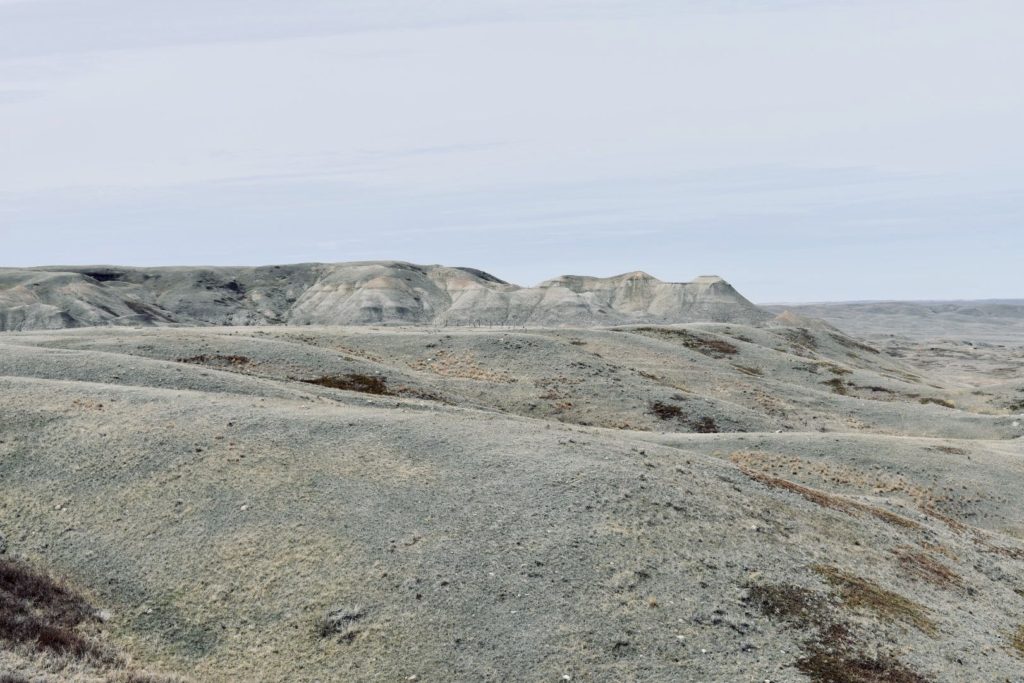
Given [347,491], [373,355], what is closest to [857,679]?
[347,491]

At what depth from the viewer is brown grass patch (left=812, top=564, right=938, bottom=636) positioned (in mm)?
27859

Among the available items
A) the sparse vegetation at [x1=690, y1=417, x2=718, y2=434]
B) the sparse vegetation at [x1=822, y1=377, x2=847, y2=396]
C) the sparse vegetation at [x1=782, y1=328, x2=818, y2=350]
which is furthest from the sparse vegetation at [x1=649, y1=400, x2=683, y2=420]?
the sparse vegetation at [x1=782, y1=328, x2=818, y2=350]

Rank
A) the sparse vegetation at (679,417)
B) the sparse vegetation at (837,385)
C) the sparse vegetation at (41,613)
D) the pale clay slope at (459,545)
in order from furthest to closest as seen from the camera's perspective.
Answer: the sparse vegetation at (837,385), the sparse vegetation at (679,417), the pale clay slope at (459,545), the sparse vegetation at (41,613)

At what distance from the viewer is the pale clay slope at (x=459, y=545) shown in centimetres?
2470

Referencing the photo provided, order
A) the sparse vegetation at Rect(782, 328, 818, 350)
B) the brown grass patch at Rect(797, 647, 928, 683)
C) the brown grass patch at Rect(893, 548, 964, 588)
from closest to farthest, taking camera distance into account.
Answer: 1. the brown grass patch at Rect(797, 647, 928, 683)
2. the brown grass patch at Rect(893, 548, 964, 588)
3. the sparse vegetation at Rect(782, 328, 818, 350)

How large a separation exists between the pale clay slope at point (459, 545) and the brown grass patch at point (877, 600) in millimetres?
122

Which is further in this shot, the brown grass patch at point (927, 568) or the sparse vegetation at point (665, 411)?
the sparse vegetation at point (665, 411)

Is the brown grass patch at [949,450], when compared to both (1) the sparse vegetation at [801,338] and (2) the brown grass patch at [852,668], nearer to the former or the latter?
(2) the brown grass patch at [852,668]

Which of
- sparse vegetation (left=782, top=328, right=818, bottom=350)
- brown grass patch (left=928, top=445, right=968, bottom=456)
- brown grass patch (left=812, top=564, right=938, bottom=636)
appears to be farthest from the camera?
sparse vegetation (left=782, top=328, right=818, bottom=350)

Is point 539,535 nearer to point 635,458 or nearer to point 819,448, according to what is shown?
point 635,458

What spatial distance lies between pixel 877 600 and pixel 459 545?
13567mm

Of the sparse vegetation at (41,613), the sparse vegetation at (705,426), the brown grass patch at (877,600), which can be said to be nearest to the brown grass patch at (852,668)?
the brown grass patch at (877,600)

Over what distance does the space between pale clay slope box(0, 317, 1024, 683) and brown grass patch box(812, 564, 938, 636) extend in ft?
0.40

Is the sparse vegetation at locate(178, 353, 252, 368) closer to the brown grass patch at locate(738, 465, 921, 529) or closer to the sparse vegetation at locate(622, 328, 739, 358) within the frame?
the brown grass patch at locate(738, 465, 921, 529)
